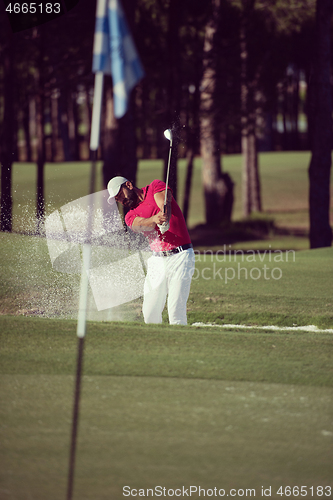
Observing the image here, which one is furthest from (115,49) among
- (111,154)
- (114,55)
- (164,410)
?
(111,154)

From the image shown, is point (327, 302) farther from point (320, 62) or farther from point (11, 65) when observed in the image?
point (11, 65)

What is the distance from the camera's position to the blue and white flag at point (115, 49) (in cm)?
486

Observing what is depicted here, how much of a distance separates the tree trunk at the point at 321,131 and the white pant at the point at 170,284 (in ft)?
27.4

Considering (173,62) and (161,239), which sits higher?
(173,62)

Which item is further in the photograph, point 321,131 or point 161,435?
point 321,131

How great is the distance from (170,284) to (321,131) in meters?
Answer: 8.64

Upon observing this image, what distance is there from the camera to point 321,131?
45.3 ft

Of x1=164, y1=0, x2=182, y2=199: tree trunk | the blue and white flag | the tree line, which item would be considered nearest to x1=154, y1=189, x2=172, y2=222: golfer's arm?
the blue and white flag

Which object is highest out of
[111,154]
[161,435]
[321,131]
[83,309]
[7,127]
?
[7,127]

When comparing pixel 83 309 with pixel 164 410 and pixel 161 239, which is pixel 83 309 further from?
pixel 161 239

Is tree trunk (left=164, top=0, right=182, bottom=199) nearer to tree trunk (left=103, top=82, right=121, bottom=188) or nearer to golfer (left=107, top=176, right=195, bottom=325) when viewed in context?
tree trunk (left=103, top=82, right=121, bottom=188)

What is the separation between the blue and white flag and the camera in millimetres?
4863

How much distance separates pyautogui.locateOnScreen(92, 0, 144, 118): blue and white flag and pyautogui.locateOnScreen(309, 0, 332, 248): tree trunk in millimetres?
9442

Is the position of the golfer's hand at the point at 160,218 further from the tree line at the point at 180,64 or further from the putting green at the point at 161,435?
the tree line at the point at 180,64
